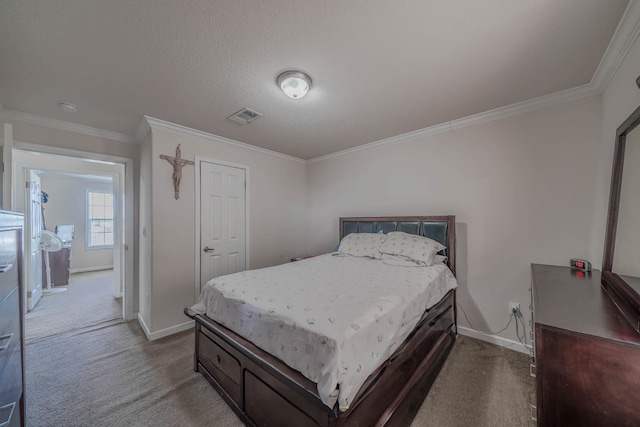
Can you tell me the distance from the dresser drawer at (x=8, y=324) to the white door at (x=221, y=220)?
1724 mm

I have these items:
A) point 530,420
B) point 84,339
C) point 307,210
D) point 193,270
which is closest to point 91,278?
point 84,339

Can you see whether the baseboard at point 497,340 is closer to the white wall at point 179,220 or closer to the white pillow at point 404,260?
the white pillow at point 404,260

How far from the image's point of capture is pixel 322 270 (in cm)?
232

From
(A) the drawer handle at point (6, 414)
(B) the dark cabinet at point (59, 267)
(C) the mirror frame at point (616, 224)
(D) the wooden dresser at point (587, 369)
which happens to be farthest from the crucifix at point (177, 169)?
(B) the dark cabinet at point (59, 267)

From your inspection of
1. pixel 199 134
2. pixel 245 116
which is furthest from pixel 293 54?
pixel 199 134

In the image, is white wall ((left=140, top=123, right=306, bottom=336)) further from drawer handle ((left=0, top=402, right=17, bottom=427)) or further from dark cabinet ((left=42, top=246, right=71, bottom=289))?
dark cabinet ((left=42, top=246, right=71, bottom=289))

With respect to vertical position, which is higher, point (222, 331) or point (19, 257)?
point (19, 257)

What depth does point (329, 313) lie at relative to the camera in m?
1.34

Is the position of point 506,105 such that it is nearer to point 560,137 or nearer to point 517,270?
point 560,137

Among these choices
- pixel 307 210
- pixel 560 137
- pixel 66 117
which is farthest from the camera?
pixel 307 210

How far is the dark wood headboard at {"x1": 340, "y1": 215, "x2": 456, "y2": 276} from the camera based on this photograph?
2.64 meters

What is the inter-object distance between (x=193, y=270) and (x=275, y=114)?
2.11m

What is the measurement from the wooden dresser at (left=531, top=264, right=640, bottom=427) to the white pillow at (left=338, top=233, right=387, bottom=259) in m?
1.81

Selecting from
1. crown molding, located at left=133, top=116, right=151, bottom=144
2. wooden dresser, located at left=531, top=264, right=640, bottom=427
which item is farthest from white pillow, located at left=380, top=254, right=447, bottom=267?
crown molding, located at left=133, top=116, right=151, bottom=144
